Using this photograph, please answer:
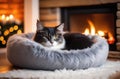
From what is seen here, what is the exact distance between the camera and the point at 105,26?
2701 mm

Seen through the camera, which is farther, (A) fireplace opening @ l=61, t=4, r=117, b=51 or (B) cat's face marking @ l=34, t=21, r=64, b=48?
(A) fireplace opening @ l=61, t=4, r=117, b=51

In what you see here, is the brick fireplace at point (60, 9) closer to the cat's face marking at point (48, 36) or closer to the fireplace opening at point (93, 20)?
the fireplace opening at point (93, 20)

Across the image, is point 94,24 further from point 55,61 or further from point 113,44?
point 55,61

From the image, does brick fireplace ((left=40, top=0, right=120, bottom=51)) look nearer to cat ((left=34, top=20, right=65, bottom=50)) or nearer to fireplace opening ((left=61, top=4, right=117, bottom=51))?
fireplace opening ((left=61, top=4, right=117, bottom=51))

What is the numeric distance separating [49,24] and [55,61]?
1442mm

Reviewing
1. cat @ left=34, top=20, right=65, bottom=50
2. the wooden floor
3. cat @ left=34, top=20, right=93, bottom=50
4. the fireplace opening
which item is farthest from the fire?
cat @ left=34, top=20, right=65, bottom=50

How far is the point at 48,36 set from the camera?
5.82 ft

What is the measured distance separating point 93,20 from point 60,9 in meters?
0.39

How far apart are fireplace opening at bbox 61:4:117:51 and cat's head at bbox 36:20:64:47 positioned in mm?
899

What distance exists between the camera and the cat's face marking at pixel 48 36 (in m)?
1.78

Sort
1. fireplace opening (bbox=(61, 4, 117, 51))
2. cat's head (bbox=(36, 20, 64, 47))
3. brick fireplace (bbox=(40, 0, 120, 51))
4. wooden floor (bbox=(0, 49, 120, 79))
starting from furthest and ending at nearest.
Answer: fireplace opening (bbox=(61, 4, 117, 51))
brick fireplace (bbox=(40, 0, 120, 51))
cat's head (bbox=(36, 20, 64, 47))
wooden floor (bbox=(0, 49, 120, 79))

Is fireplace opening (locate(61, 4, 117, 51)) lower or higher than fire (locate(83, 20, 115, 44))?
higher

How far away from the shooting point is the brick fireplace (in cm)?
249

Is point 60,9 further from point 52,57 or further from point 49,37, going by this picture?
point 52,57
